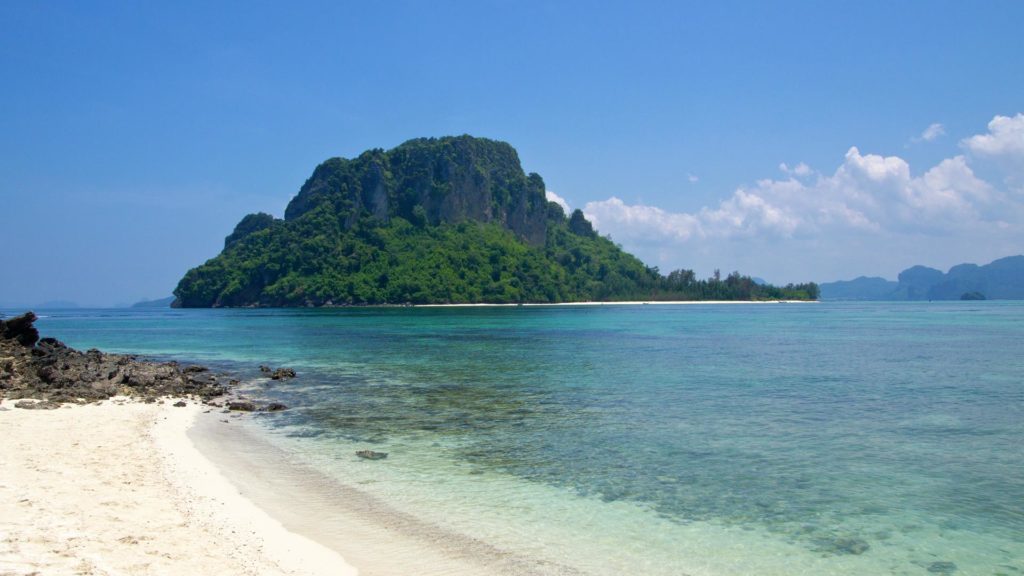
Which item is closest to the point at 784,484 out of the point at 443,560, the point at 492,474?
the point at 492,474

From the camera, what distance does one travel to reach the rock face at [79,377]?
21797 millimetres

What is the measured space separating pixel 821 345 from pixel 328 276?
160 m

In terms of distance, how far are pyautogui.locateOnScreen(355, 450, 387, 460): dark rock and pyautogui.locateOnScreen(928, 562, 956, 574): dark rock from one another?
35.9 ft

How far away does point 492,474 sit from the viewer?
13523mm

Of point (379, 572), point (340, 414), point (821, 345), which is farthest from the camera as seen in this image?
point (821, 345)

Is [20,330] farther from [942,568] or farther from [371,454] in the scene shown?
[942,568]

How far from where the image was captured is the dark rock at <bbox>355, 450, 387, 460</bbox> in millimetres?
14975

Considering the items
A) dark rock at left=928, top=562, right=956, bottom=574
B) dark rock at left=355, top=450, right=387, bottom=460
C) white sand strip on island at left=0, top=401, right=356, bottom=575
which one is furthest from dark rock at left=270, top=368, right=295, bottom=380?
dark rock at left=928, top=562, right=956, bottom=574

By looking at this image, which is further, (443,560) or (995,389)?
(995,389)

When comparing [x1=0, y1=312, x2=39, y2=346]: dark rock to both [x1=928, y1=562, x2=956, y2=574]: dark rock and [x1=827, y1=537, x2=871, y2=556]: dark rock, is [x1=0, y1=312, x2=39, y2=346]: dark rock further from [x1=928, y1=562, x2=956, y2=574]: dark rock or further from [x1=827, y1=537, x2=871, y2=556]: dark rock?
[x1=928, y1=562, x2=956, y2=574]: dark rock

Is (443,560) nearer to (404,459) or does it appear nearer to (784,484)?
(404,459)

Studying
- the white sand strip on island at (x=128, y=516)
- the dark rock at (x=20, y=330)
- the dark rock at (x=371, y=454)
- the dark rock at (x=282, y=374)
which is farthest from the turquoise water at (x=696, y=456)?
the dark rock at (x=20, y=330)

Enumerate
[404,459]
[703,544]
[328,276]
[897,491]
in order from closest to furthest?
[703,544] < [897,491] < [404,459] < [328,276]

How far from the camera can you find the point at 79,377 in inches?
936
